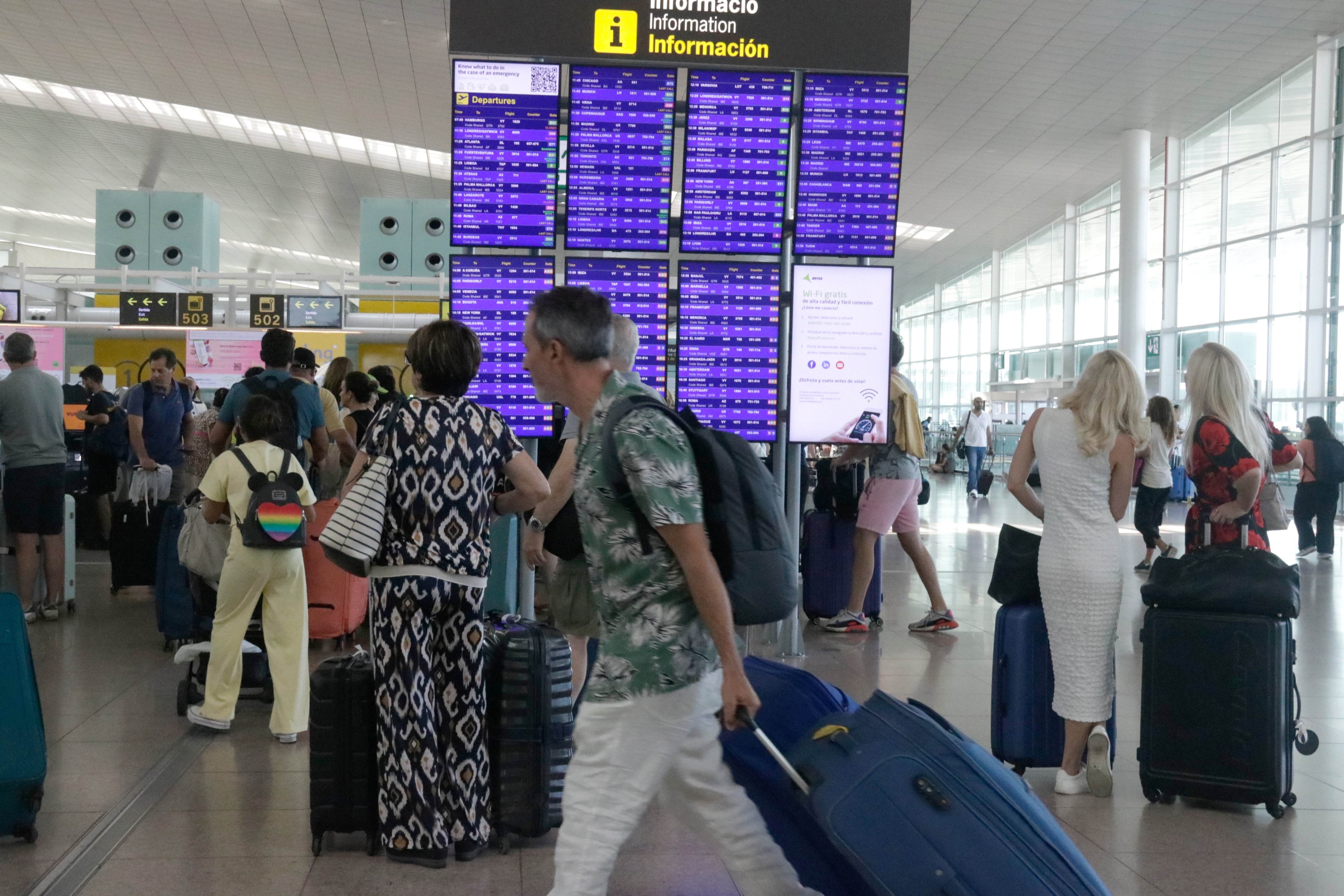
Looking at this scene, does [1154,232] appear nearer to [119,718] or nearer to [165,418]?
[165,418]

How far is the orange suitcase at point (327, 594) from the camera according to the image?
21.8ft

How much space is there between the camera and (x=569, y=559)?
3.57m

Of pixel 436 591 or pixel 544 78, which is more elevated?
pixel 544 78

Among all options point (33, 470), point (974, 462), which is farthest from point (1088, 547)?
point (974, 462)

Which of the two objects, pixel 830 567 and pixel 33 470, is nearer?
pixel 33 470

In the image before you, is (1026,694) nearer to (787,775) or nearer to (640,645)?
(787,775)

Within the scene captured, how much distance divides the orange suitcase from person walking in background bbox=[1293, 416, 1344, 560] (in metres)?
9.64

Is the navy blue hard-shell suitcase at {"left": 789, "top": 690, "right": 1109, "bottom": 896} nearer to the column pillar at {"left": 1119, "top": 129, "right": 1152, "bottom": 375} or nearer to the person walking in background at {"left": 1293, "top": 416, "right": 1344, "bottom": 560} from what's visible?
A: the person walking in background at {"left": 1293, "top": 416, "right": 1344, "bottom": 560}

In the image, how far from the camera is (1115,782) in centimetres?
444

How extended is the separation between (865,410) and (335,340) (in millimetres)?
12276

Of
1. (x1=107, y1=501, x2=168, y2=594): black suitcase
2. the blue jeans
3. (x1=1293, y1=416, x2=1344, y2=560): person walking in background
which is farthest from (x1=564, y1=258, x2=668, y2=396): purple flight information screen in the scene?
the blue jeans

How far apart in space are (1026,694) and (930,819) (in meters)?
2.27

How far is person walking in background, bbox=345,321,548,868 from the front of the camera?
3.39 metres

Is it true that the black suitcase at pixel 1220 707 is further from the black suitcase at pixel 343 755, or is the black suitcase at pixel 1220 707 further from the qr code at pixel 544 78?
the qr code at pixel 544 78
